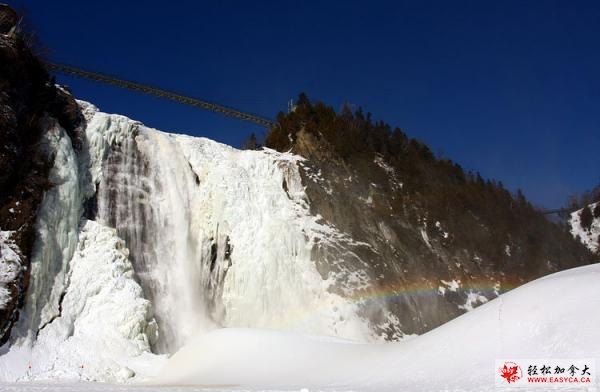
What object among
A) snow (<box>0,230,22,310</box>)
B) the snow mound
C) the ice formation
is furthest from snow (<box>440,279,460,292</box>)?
snow (<box>0,230,22,310</box>)

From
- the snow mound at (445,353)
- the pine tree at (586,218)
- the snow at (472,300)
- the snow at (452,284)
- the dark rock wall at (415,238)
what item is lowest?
the snow mound at (445,353)

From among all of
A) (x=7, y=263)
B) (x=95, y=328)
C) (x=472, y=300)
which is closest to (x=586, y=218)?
(x=472, y=300)

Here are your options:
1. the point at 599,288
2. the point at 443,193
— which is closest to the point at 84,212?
the point at 599,288

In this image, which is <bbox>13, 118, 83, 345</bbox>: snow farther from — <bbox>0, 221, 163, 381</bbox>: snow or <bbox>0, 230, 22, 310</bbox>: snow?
<bbox>0, 230, 22, 310</bbox>: snow

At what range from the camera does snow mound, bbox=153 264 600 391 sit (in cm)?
1204

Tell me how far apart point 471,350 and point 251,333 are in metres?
8.79

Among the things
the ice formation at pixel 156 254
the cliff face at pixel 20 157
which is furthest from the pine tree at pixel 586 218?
the cliff face at pixel 20 157

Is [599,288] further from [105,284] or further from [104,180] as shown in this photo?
[104,180]

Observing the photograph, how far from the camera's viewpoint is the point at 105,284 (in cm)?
2061

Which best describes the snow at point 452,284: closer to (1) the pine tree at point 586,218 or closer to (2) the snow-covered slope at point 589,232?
(2) the snow-covered slope at point 589,232

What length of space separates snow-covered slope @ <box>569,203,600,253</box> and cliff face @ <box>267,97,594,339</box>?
26.9 ft

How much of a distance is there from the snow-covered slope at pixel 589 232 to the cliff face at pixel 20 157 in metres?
50.0

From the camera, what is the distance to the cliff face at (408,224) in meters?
29.6

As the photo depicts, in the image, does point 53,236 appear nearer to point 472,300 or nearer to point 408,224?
point 408,224
